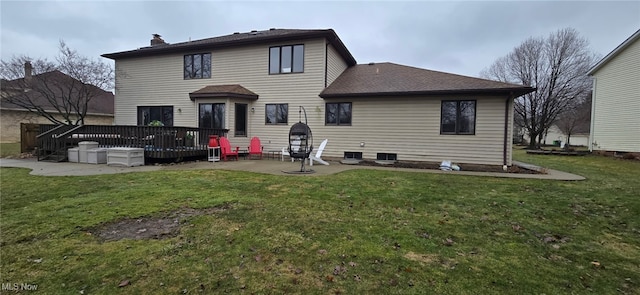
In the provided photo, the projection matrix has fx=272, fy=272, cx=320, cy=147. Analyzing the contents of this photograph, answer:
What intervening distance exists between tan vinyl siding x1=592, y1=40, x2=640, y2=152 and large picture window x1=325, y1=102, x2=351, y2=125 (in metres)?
16.4

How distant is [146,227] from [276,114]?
32.9 feet

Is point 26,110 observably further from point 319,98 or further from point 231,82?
point 319,98

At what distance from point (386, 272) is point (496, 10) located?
23.8 metres

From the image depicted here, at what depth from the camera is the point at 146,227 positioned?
3.78 m

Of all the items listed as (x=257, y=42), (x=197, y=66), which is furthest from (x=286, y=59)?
(x=197, y=66)

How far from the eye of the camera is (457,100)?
433 inches

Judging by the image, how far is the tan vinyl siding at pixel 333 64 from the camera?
43.0ft

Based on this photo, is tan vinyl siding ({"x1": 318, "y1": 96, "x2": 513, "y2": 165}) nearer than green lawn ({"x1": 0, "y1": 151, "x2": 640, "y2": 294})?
No

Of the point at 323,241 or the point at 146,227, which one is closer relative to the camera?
the point at 323,241

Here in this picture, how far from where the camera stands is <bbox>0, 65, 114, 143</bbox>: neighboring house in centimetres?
1395

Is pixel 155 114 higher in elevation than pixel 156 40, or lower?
lower

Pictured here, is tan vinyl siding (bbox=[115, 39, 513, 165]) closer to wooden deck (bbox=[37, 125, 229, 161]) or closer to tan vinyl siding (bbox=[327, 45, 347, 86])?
tan vinyl siding (bbox=[327, 45, 347, 86])

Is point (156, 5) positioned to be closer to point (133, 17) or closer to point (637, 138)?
point (133, 17)

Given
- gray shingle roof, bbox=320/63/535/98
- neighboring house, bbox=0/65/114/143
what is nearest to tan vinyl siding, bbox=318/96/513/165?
gray shingle roof, bbox=320/63/535/98
